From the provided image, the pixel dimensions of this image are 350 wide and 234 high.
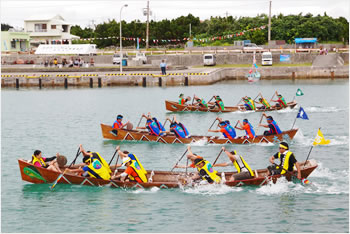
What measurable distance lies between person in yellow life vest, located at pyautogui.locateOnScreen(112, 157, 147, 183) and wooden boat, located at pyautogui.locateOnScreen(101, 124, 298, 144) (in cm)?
836

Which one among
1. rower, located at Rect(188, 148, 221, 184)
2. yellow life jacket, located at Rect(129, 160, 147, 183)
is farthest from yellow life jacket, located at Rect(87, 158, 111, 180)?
rower, located at Rect(188, 148, 221, 184)

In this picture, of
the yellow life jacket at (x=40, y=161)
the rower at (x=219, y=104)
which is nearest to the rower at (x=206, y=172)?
the yellow life jacket at (x=40, y=161)

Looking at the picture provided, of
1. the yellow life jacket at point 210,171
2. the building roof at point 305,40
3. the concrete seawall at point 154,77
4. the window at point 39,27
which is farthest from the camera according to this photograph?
the window at point 39,27

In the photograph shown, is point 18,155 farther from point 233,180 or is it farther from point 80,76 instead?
point 80,76

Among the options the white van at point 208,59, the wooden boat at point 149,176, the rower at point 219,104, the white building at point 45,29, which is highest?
the white building at point 45,29

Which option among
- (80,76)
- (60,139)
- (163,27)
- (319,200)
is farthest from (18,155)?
(163,27)

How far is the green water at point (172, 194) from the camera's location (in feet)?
55.5

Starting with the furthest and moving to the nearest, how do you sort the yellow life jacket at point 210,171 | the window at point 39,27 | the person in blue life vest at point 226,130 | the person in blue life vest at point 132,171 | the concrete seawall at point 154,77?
the window at point 39,27
the concrete seawall at point 154,77
the person in blue life vest at point 226,130
the person in blue life vest at point 132,171
the yellow life jacket at point 210,171

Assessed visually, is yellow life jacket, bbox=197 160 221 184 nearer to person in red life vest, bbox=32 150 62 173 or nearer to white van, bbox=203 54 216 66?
person in red life vest, bbox=32 150 62 173

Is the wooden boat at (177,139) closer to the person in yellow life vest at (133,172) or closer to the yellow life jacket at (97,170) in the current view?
the person in yellow life vest at (133,172)

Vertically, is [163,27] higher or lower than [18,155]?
higher

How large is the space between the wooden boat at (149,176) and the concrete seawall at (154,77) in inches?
1568

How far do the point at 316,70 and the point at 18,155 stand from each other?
47.2 meters

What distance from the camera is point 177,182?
19859 millimetres
